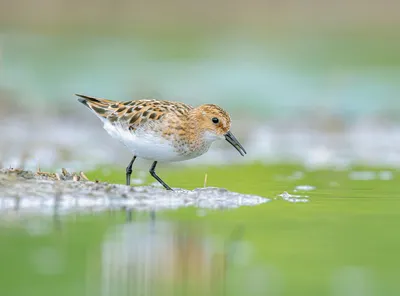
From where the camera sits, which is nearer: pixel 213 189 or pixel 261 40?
pixel 213 189

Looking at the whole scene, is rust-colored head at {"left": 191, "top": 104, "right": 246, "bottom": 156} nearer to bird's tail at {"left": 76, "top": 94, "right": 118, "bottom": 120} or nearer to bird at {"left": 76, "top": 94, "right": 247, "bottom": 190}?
bird at {"left": 76, "top": 94, "right": 247, "bottom": 190}

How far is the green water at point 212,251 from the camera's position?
6984 millimetres

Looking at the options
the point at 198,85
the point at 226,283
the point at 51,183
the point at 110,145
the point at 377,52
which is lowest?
the point at 226,283

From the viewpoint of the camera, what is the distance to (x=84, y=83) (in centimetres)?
2198

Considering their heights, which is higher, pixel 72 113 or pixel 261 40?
pixel 261 40

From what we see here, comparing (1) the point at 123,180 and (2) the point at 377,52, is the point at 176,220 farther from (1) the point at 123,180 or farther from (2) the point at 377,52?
(2) the point at 377,52

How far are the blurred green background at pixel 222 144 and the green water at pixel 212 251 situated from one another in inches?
0.8

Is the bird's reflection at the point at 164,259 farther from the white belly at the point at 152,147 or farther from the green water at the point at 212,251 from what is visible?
the white belly at the point at 152,147

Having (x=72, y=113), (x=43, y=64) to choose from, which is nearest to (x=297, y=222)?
(x=72, y=113)

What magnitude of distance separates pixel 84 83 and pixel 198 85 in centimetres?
237

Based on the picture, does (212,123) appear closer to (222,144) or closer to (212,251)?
(212,251)

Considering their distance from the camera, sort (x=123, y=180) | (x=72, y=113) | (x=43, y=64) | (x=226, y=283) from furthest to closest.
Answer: (x=43, y=64)
(x=72, y=113)
(x=123, y=180)
(x=226, y=283)

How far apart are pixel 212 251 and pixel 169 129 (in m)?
2.83

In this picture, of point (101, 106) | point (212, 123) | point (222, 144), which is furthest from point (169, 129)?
point (222, 144)
